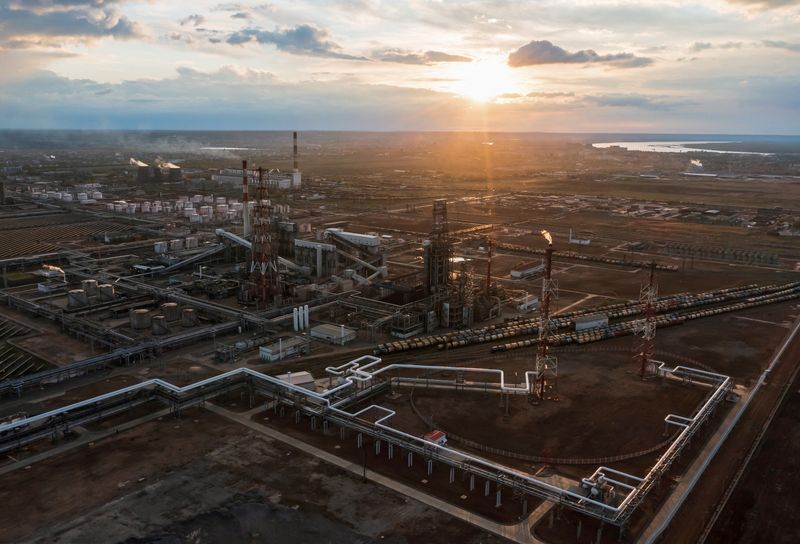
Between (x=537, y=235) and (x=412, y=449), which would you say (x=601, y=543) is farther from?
(x=537, y=235)

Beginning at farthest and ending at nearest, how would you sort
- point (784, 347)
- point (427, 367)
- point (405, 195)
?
point (405, 195) < point (784, 347) < point (427, 367)

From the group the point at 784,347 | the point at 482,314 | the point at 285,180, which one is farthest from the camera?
the point at 285,180

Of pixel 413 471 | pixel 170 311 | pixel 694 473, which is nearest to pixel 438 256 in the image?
pixel 170 311

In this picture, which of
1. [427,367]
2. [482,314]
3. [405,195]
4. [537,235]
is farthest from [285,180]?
[427,367]

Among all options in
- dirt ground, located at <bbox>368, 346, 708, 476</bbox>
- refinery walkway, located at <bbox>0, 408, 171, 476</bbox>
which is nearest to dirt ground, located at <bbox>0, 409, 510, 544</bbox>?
refinery walkway, located at <bbox>0, 408, 171, 476</bbox>

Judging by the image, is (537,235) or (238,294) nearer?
(238,294)
